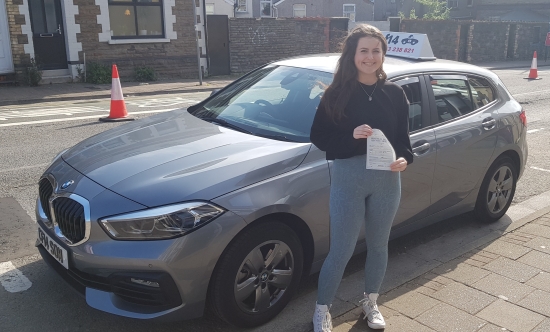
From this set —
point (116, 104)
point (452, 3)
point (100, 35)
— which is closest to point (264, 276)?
point (116, 104)

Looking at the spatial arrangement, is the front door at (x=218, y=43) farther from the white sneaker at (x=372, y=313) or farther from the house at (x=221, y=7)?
the house at (x=221, y=7)

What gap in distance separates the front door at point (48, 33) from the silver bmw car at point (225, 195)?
42.1 feet

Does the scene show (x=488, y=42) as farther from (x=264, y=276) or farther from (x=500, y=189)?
(x=264, y=276)

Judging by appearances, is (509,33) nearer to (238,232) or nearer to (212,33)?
(212,33)

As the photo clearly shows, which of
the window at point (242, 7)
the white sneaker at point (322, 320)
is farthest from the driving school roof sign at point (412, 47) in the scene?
the window at point (242, 7)

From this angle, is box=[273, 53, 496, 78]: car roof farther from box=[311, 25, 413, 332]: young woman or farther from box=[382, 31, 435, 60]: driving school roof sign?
box=[311, 25, 413, 332]: young woman

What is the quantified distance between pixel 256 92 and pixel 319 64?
0.57 meters

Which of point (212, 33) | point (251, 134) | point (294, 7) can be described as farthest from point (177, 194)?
point (294, 7)

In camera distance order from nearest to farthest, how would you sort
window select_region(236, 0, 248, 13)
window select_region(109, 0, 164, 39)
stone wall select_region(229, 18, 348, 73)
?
window select_region(109, 0, 164, 39)
stone wall select_region(229, 18, 348, 73)
window select_region(236, 0, 248, 13)

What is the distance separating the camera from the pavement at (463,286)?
3416 millimetres

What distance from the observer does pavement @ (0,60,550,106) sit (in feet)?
43.6

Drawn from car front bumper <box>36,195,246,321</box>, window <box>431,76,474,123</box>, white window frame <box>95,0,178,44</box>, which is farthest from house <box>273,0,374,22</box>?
car front bumper <box>36,195,246,321</box>

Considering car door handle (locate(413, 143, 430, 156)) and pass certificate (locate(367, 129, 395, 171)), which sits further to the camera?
car door handle (locate(413, 143, 430, 156))

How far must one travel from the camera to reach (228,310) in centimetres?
310
